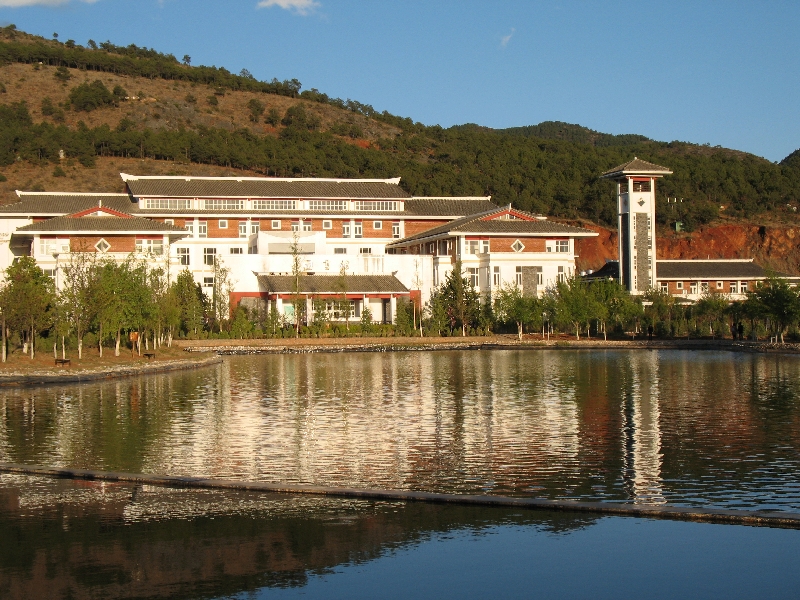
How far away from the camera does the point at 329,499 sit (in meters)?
10.8

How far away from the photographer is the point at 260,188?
6531 centimetres

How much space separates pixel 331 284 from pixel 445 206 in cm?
1694

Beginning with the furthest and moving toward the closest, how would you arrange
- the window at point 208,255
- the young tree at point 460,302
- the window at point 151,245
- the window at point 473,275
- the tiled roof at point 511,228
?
the window at point 208,255, the window at point 473,275, the tiled roof at point 511,228, the young tree at point 460,302, the window at point 151,245

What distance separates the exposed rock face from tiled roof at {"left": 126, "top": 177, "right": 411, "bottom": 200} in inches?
735

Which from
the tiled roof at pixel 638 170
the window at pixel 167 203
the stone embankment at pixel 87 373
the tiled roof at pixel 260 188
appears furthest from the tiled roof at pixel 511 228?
the stone embankment at pixel 87 373

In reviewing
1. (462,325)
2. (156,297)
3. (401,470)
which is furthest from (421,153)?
Answer: (401,470)

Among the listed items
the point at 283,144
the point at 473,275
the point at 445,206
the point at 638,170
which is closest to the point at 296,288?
the point at 473,275

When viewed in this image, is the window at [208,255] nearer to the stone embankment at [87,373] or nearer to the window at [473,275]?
the window at [473,275]

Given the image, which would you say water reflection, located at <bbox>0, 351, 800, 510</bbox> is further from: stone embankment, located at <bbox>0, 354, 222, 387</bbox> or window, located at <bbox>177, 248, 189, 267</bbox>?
window, located at <bbox>177, 248, 189, 267</bbox>

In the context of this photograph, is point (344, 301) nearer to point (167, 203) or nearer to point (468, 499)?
point (167, 203)

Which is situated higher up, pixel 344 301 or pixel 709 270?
pixel 709 270

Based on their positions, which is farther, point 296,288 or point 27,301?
point 296,288

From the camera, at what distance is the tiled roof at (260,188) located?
62562 mm

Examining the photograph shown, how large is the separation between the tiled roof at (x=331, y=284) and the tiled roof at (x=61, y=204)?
40.2 feet
